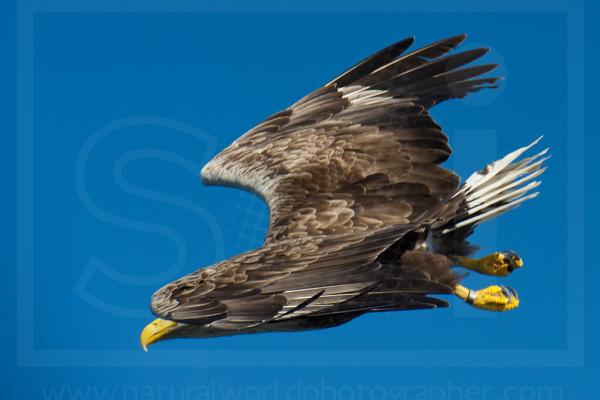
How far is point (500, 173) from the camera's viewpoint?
1200 cm

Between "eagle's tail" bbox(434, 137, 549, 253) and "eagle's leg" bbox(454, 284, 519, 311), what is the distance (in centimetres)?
56

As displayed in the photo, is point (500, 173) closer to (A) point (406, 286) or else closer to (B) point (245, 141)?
(A) point (406, 286)

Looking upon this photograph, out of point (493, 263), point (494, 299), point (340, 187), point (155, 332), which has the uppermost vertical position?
point (340, 187)

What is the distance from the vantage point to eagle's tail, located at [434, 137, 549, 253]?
11.9 metres

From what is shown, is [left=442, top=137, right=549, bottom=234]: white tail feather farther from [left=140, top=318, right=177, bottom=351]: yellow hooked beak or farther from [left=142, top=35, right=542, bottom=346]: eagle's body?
[left=140, top=318, right=177, bottom=351]: yellow hooked beak

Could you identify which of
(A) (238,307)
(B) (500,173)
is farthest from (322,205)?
(A) (238,307)

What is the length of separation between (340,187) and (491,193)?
59.2 inches

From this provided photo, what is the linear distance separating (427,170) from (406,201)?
521 millimetres

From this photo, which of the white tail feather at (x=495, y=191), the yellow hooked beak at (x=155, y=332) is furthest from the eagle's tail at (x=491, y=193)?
the yellow hooked beak at (x=155, y=332)

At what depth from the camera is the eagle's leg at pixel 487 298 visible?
38.9 feet

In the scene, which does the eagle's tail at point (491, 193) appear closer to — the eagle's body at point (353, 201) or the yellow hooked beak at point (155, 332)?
the eagle's body at point (353, 201)

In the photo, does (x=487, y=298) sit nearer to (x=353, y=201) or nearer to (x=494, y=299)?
(x=494, y=299)

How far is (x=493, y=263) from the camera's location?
40.8 feet

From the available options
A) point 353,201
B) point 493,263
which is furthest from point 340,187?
point 493,263
